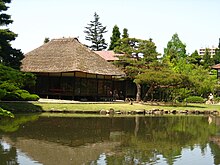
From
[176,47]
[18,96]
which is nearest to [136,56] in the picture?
[18,96]

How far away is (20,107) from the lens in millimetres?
25266

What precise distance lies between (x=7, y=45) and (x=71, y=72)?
6640mm

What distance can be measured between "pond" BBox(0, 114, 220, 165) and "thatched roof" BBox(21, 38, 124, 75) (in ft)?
38.2

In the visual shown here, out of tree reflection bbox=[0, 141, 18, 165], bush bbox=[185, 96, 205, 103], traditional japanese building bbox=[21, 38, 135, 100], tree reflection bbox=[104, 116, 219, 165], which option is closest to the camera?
tree reflection bbox=[0, 141, 18, 165]

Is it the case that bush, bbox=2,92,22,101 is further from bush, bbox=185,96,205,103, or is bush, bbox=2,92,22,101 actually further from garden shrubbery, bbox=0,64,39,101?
bush, bbox=185,96,205,103

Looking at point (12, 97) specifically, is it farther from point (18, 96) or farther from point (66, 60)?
point (66, 60)

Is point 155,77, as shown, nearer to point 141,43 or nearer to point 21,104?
point 141,43

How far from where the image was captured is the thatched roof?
33219mm

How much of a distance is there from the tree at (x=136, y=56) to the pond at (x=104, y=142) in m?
13.8

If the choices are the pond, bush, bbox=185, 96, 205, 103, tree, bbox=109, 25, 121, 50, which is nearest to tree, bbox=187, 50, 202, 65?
tree, bbox=109, 25, 121, 50

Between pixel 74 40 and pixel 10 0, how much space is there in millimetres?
11258

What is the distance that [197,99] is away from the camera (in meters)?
40.0

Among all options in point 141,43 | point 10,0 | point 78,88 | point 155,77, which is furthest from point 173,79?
point 10,0

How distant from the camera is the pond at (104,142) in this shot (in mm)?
11445
